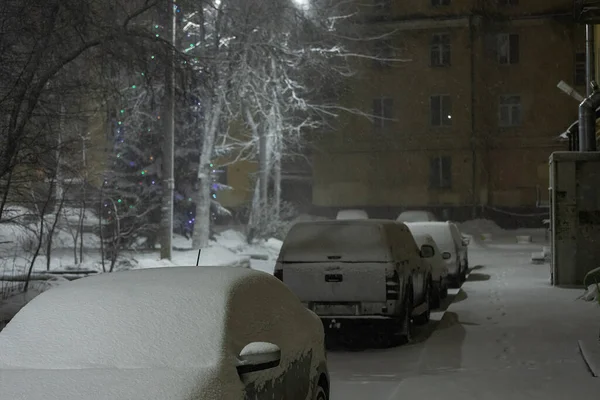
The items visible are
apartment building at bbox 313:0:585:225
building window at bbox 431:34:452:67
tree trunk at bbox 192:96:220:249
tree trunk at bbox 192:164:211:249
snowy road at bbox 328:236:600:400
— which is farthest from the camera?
building window at bbox 431:34:452:67

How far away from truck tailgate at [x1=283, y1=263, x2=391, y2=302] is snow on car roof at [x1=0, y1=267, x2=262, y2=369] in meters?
5.59

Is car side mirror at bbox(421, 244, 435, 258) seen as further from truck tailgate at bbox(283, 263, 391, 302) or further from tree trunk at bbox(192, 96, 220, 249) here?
tree trunk at bbox(192, 96, 220, 249)

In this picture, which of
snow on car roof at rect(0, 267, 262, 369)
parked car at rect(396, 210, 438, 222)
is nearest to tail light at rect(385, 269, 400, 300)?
snow on car roof at rect(0, 267, 262, 369)

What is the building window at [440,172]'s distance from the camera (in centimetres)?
4541

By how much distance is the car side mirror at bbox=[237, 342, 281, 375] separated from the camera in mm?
4747

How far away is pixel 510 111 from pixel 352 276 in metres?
36.2

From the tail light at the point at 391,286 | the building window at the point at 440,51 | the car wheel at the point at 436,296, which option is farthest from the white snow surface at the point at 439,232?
the building window at the point at 440,51

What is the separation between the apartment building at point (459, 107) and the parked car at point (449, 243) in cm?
2408

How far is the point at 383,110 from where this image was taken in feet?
153

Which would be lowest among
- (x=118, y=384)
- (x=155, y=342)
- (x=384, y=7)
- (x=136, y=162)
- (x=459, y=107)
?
(x=118, y=384)

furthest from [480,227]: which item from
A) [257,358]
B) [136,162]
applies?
[257,358]

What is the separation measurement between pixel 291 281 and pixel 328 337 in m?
1.11

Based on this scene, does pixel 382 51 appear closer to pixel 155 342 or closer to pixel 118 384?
pixel 155 342

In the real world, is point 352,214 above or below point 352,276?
below
